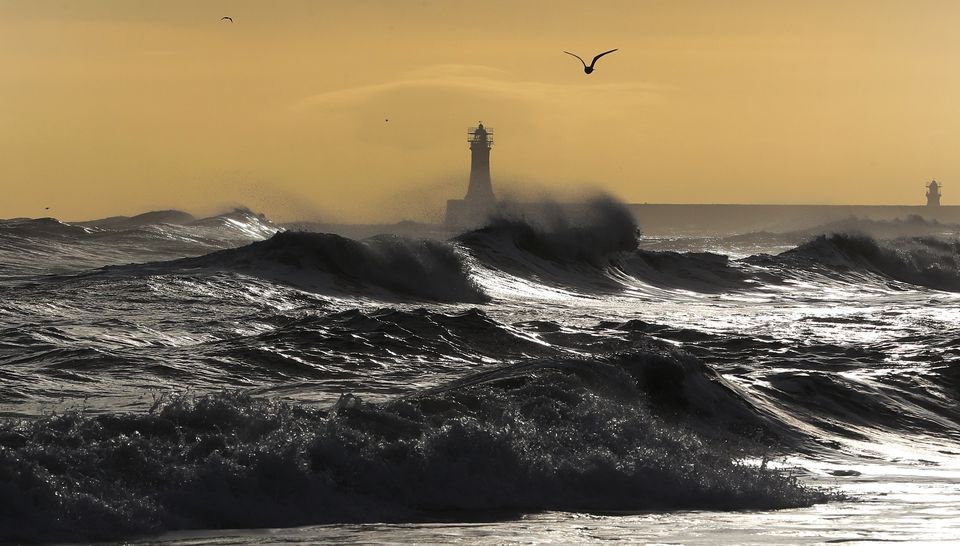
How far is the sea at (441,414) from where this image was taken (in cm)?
649

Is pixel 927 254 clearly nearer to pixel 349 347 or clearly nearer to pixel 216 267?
pixel 216 267

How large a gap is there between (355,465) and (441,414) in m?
1.14

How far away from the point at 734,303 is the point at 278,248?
851cm

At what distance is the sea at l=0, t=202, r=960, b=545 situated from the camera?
256 inches

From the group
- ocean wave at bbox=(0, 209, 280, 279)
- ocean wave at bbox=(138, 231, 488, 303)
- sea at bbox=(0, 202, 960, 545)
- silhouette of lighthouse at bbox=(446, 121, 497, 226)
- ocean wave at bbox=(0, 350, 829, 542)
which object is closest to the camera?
ocean wave at bbox=(0, 350, 829, 542)

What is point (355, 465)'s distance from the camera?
7.11 metres

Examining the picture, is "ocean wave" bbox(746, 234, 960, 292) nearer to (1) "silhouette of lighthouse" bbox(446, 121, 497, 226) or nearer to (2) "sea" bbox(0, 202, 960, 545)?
Answer: (2) "sea" bbox(0, 202, 960, 545)

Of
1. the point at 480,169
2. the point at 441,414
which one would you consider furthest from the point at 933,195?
the point at 441,414

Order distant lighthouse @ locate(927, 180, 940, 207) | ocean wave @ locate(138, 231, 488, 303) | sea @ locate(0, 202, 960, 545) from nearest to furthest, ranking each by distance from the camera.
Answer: sea @ locate(0, 202, 960, 545) → ocean wave @ locate(138, 231, 488, 303) → distant lighthouse @ locate(927, 180, 940, 207)

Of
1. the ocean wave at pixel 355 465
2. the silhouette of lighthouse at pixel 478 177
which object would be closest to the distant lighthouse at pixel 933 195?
the silhouette of lighthouse at pixel 478 177

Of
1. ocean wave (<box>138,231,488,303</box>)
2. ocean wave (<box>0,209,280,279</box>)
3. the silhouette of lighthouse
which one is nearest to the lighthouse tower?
the silhouette of lighthouse

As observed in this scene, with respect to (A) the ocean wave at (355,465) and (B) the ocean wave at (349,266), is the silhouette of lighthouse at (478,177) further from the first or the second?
(A) the ocean wave at (355,465)

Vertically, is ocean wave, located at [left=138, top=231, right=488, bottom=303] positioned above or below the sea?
above

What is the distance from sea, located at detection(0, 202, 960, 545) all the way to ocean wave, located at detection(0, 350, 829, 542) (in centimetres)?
2
